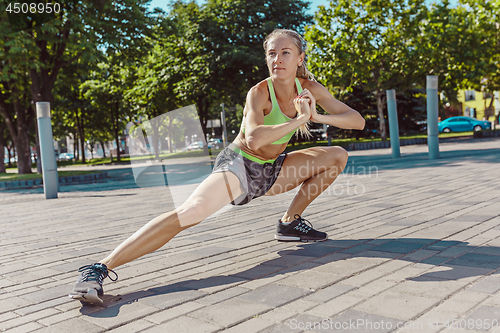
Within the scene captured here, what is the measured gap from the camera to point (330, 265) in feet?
10.8

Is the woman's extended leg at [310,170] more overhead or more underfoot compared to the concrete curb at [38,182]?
more overhead

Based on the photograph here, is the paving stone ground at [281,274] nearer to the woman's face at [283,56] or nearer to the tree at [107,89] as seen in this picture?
the woman's face at [283,56]

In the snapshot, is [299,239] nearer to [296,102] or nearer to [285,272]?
[285,272]

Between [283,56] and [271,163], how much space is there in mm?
861


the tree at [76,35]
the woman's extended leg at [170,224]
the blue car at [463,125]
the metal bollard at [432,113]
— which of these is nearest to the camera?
the woman's extended leg at [170,224]

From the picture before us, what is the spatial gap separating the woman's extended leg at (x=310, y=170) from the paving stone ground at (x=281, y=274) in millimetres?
483

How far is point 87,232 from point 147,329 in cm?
329

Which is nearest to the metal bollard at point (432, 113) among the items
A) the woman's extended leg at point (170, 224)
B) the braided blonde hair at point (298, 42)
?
the braided blonde hair at point (298, 42)

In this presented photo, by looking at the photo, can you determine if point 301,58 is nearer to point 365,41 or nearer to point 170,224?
point 170,224

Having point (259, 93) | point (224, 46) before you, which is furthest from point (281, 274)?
point (224, 46)

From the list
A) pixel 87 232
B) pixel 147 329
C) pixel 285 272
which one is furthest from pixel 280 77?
pixel 87 232

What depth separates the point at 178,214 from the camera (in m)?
3.08

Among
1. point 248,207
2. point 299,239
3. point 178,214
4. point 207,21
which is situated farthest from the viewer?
point 207,21

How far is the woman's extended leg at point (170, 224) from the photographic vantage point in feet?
9.83
